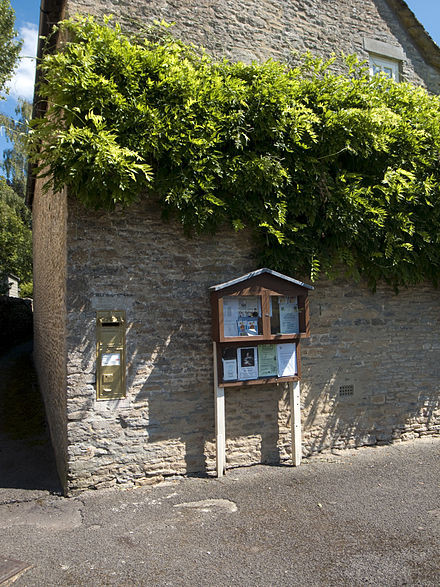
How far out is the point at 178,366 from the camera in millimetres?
6012

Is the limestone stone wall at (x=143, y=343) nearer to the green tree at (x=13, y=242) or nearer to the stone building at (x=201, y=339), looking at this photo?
the stone building at (x=201, y=339)

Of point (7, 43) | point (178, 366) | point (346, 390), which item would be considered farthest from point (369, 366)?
point (7, 43)

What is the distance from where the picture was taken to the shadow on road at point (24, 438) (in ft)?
19.7

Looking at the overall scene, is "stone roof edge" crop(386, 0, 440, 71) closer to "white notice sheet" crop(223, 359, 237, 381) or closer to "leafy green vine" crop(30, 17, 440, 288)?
"leafy green vine" crop(30, 17, 440, 288)

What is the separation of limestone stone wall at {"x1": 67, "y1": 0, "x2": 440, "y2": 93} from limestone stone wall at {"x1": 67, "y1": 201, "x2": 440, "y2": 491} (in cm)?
299

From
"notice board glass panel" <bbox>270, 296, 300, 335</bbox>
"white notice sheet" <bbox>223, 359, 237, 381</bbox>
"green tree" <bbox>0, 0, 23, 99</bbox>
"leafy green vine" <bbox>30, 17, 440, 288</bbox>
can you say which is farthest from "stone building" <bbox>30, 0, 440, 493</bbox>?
"green tree" <bbox>0, 0, 23, 99</bbox>

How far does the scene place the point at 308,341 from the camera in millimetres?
6871

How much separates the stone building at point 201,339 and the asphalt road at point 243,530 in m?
0.51

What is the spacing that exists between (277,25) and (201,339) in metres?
5.54

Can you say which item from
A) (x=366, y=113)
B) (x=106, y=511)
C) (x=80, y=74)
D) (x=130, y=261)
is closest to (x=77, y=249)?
(x=130, y=261)

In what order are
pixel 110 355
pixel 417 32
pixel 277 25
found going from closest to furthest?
pixel 110 355, pixel 277 25, pixel 417 32

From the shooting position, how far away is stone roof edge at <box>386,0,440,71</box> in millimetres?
8570

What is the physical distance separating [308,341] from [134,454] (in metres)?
3.08

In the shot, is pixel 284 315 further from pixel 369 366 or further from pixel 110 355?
pixel 110 355
